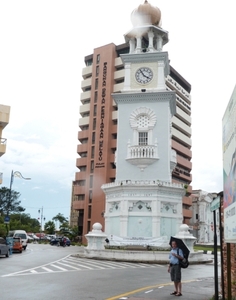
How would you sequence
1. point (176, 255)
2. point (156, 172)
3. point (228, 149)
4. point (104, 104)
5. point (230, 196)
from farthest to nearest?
point (104, 104)
point (156, 172)
point (176, 255)
point (228, 149)
point (230, 196)

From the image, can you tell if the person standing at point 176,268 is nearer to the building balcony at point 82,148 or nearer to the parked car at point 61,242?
the parked car at point 61,242

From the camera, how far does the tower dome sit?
3597 cm

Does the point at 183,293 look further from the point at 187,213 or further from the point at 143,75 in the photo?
the point at 187,213

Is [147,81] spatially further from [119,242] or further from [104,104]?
[104,104]

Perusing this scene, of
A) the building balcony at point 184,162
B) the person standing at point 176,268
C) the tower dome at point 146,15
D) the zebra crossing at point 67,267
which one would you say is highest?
the tower dome at point 146,15

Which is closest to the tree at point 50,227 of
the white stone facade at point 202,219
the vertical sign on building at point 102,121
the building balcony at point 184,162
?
the vertical sign on building at point 102,121

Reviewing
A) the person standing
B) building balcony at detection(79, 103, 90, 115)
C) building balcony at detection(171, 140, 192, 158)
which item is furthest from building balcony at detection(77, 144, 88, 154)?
the person standing

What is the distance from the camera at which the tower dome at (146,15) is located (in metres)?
36.0

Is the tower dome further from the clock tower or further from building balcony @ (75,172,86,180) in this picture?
building balcony @ (75,172,86,180)

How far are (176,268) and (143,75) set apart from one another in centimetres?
2614

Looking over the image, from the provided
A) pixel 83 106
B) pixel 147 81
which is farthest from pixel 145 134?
Result: pixel 83 106

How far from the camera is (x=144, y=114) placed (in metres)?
33.3

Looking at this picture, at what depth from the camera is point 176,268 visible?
10648 mm

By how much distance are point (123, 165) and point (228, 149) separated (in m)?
24.5
